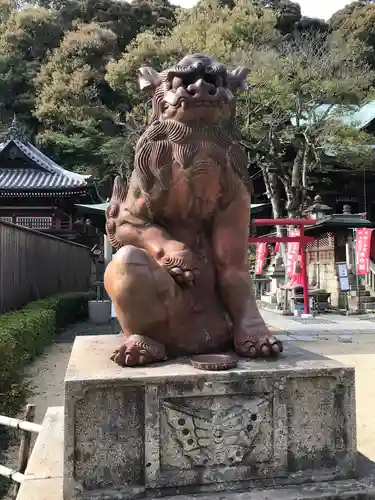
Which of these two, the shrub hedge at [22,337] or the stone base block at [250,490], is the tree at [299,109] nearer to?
the shrub hedge at [22,337]

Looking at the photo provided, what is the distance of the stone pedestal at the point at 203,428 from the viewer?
1.78 m

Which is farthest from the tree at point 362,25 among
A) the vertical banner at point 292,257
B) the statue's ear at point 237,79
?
the statue's ear at point 237,79

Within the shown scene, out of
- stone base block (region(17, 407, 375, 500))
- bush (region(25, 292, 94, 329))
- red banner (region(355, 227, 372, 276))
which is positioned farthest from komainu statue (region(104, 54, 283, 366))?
red banner (region(355, 227, 372, 276))

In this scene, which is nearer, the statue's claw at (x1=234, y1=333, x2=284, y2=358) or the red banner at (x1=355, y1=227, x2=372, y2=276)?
the statue's claw at (x1=234, y1=333, x2=284, y2=358)

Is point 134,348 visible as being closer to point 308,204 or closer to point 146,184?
point 146,184

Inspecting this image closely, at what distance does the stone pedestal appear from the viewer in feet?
5.83

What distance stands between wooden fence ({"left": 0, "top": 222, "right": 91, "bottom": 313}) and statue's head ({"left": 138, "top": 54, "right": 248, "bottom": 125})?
239 inches

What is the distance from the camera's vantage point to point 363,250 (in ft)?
42.5

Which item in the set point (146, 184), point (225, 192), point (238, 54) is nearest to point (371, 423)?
point (225, 192)

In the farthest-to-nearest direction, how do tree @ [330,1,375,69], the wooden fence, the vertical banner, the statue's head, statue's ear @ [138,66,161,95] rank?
tree @ [330,1,375,69] → the vertical banner → the wooden fence → statue's ear @ [138,66,161,95] → the statue's head

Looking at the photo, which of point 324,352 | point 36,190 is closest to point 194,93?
point 324,352

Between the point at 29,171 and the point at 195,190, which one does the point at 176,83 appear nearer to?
the point at 195,190

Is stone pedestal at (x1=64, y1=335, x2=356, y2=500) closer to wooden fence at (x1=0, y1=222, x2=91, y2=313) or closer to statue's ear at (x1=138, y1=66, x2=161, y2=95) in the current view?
statue's ear at (x1=138, y1=66, x2=161, y2=95)

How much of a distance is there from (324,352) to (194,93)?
579cm
